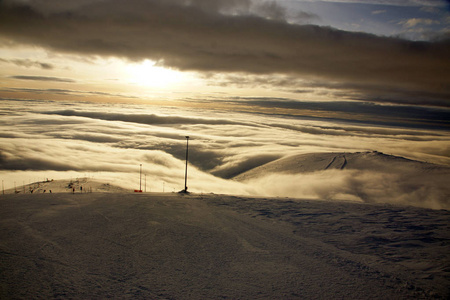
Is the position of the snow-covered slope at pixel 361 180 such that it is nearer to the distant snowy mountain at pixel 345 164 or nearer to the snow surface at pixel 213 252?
the distant snowy mountain at pixel 345 164

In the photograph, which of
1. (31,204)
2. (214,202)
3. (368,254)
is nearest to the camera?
(368,254)

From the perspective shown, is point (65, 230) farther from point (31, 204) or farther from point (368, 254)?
point (368, 254)

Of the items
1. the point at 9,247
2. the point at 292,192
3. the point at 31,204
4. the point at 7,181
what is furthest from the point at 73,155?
the point at 9,247

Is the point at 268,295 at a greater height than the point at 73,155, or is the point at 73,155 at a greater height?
the point at 268,295


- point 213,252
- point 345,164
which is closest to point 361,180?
point 345,164

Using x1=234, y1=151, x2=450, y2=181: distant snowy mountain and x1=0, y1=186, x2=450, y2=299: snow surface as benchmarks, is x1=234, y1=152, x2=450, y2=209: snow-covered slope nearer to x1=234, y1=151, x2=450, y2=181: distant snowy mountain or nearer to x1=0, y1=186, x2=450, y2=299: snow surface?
x1=234, y1=151, x2=450, y2=181: distant snowy mountain

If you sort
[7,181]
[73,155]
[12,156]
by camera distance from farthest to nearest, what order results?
1. [73,155]
2. [12,156]
3. [7,181]
